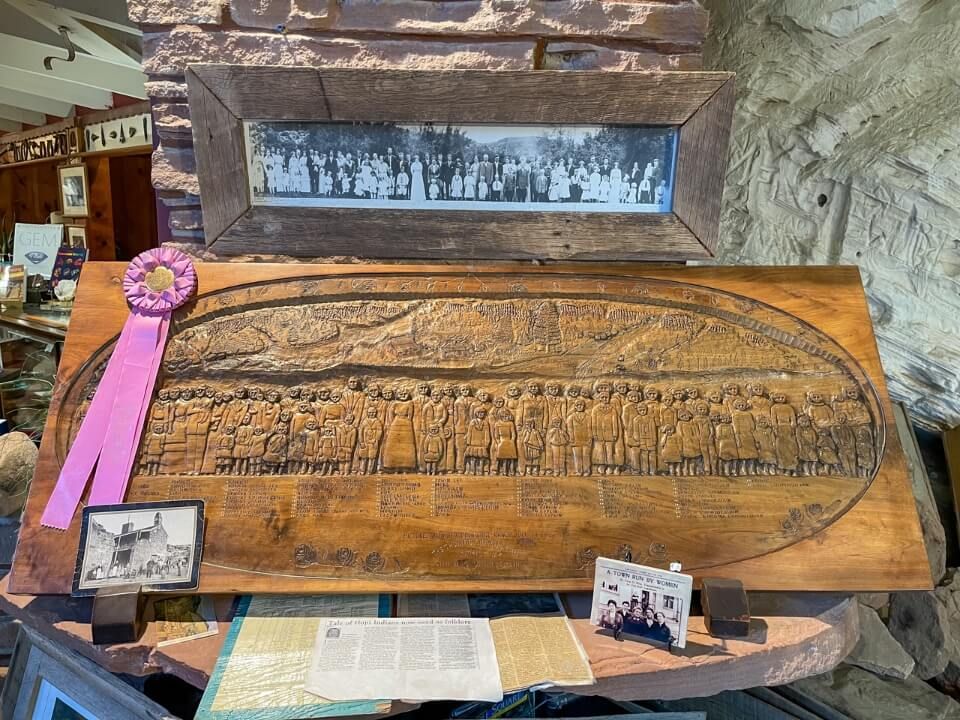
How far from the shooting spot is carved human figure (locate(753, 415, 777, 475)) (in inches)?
73.2

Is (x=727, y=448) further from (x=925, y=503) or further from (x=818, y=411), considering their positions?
(x=925, y=503)

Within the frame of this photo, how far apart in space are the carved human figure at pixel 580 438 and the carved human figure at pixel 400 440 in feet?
1.74

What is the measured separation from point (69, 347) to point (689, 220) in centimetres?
223

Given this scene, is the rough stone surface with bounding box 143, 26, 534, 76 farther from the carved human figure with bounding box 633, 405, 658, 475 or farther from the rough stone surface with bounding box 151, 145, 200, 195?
the carved human figure with bounding box 633, 405, 658, 475

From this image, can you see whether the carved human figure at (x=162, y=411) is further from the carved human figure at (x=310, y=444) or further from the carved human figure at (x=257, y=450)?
the carved human figure at (x=310, y=444)

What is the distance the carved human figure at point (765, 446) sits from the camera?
1860 mm

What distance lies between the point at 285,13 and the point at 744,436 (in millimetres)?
2186

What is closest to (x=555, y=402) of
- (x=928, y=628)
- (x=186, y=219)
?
(x=186, y=219)

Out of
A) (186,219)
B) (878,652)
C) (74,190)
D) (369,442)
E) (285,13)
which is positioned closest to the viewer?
(369,442)

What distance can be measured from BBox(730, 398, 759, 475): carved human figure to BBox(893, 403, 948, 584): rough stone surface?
1291mm

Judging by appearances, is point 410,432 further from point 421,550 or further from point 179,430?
point 179,430

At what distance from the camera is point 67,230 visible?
3.73m

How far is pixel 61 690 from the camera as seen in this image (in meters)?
1.75

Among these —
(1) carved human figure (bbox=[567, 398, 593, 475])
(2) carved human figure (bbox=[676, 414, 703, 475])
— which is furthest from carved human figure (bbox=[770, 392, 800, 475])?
(1) carved human figure (bbox=[567, 398, 593, 475])
